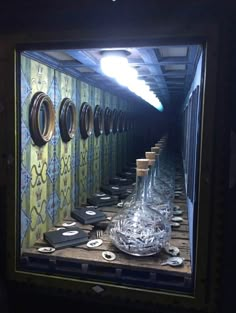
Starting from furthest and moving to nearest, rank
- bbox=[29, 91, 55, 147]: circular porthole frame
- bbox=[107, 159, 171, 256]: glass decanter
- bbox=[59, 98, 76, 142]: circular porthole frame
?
bbox=[59, 98, 76, 142]: circular porthole frame, bbox=[29, 91, 55, 147]: circular porthole frame, bbox=[107, 159, 171, 256]: glass decanter

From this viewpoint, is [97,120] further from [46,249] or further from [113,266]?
[113,266]

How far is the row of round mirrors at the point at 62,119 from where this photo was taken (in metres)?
2.03

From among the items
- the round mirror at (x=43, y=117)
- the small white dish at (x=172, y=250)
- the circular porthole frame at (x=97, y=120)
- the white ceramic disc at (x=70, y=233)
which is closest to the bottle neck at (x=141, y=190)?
the small white dish at (x=172, y=250)

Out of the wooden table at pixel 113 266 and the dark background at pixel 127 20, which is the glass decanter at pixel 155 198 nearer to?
the wooden table at pixel 113 266

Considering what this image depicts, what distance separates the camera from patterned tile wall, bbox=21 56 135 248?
1.97 metres

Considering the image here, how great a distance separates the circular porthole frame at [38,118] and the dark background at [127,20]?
618 mm

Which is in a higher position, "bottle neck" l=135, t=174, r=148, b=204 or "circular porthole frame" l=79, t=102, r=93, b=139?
"circular porthole frame" l=79, t=102, r=93, b=139

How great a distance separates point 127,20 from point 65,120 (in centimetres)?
148

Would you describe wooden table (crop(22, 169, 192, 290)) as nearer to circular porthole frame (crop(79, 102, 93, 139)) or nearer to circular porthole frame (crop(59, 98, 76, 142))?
circular porthole frame (crop(59, 98, 76, 142))

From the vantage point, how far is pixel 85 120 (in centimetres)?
317

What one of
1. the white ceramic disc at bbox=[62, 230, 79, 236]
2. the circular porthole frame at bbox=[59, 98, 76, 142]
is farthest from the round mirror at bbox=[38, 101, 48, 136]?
the white ceramic disc at bbox=[62, 230, 79, 236]

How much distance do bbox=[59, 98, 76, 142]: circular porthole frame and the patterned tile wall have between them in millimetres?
46

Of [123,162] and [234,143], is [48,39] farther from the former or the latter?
[123,162]

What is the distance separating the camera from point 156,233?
1.80 m
